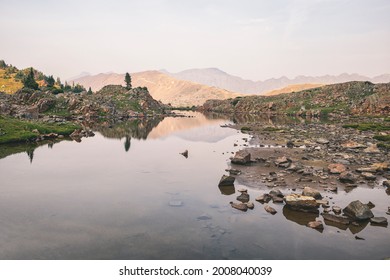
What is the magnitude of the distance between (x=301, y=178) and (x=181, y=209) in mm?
13774

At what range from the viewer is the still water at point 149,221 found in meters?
16.0

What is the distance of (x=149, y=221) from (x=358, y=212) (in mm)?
14232

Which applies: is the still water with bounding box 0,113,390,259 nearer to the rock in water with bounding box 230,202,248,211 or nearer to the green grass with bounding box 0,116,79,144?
the rock in water with bounding box 230,202,248,211

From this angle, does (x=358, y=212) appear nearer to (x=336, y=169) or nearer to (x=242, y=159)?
(x=336, y=169)

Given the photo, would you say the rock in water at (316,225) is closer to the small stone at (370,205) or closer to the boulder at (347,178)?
the small stone at (370,205)

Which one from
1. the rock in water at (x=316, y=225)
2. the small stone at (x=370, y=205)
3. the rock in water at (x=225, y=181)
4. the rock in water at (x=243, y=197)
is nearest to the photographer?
the rock in water at (x=316, y=225)

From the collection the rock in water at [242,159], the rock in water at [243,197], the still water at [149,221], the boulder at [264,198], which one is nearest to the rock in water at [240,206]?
the still water at [149,221]

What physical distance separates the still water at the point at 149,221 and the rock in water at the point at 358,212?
1.26 m

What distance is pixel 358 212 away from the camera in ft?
65.3

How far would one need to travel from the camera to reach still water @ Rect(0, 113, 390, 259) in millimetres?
15961

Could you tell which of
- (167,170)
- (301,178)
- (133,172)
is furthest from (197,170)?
(301,178)

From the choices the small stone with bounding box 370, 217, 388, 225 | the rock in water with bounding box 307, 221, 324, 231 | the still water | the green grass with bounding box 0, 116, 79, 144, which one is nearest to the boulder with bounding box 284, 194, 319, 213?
the still water

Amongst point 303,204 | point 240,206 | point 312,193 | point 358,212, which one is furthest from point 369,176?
point 240,206

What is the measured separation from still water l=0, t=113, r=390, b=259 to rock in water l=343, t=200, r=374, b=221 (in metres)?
1.26
